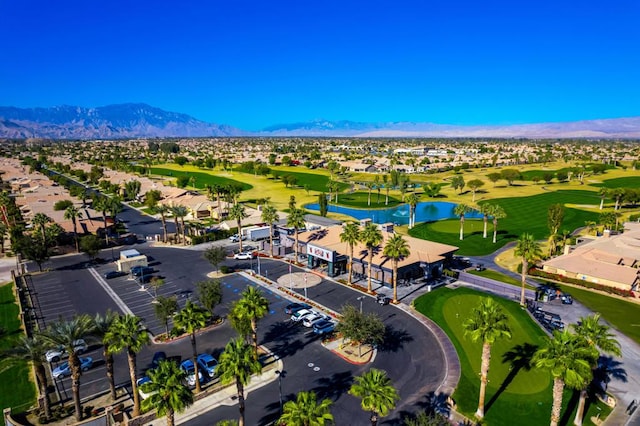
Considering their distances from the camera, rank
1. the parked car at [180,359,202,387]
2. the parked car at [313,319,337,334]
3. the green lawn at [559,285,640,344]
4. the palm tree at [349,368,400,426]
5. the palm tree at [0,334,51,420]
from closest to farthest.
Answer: the palm tree at [349,368,400,426] → the palm tree at [0,334,51,420] → the parked car at [180,359,202,387] → the parked car at [313,319,337,334] → the green lawn at [559,285,640,344]

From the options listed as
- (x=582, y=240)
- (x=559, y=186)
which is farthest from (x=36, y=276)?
(x=559, y=186)

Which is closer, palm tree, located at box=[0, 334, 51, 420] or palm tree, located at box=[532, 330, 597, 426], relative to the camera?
palm tree, located at box=[532, 330, 597, 426]

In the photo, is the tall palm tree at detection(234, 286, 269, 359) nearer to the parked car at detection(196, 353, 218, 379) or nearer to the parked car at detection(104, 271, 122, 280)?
the parked car at detection(196, 353, 218, 379)

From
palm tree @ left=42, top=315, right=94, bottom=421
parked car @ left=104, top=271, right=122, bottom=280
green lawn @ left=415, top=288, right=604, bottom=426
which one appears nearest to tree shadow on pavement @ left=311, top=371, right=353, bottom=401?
green lawn @ left=415, top=288, right=604, bottom=426

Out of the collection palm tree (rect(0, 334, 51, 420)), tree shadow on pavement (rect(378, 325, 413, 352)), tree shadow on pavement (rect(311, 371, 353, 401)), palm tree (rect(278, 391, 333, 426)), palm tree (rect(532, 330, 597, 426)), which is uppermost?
palm tree (rect(532, 330, 597, 426))

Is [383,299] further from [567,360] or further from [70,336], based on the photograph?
[70,336]

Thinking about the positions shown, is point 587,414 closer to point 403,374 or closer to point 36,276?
point 403,374
